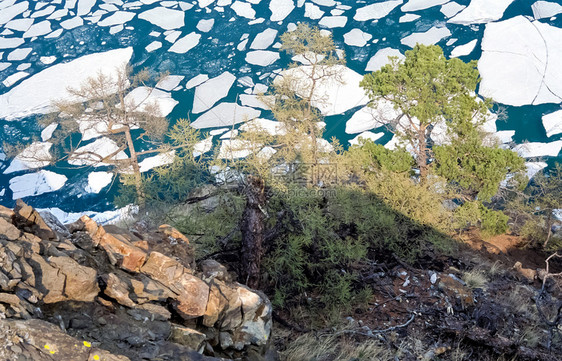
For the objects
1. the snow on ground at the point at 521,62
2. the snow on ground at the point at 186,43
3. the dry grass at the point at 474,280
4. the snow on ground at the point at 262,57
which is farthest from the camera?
the snow on ground at the point at 186,43

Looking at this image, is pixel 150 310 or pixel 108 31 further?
pixel 108 31

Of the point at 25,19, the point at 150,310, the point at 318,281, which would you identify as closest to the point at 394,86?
the point at 318,281

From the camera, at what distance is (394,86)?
9.70 metres

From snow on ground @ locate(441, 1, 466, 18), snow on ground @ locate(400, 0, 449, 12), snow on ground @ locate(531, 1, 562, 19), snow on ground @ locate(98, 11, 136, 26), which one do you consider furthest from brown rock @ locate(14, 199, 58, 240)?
snow on ground @ locate(531, 1, 562, 19)

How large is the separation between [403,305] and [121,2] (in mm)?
19180

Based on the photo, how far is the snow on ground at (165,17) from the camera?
19.2 metres

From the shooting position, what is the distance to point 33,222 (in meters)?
3.96

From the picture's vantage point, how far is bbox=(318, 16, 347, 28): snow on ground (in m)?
17.7

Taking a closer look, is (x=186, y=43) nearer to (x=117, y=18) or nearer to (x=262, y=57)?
(x=262, y=57)

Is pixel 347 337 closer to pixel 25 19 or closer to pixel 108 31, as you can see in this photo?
pixel 108 31

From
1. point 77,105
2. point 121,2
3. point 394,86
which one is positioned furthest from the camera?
point 121,2

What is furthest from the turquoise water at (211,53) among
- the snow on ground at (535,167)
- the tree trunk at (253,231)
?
the tree trunk at (253,231)

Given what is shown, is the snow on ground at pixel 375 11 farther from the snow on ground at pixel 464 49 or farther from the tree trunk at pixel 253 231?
the tree trunk at pixel 253 231

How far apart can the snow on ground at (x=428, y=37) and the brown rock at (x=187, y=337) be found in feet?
49.7
